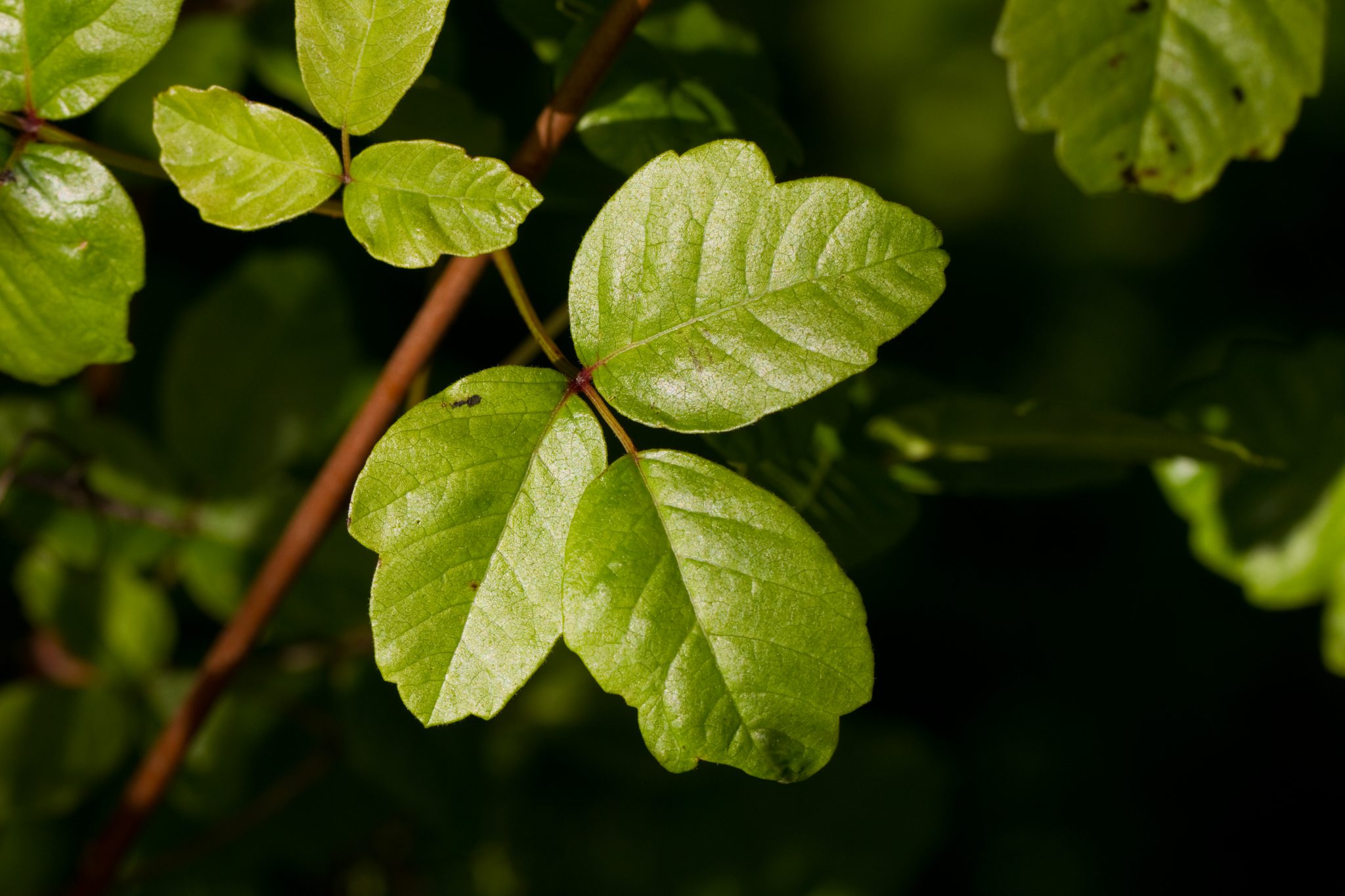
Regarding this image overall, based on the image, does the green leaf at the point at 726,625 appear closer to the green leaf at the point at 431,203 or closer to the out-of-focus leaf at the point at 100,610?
the green leaf at the point at 431,203

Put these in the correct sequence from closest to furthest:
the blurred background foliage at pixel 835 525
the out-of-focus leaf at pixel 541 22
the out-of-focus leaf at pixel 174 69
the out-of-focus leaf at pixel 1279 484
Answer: the out-of-focus leaf at pixel 541 22 < the blurred background foliage at pixel 835 525 < the out-of-focus leaf at pixel 174 69 < the out-of-focus leaf at pixel 1279 484

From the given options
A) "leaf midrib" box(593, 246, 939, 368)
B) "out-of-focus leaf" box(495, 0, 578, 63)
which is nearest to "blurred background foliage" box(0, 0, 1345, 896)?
"out-of-focus leaf" box(495, 0, 578, 63)

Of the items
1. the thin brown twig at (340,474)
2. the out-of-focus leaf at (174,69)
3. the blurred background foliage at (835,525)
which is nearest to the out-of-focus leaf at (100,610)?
the blurred background foliage at (835,525)

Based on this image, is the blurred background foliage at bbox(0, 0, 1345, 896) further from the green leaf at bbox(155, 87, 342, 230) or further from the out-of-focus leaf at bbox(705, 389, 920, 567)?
the green leaf at bbox(155, 87, 342, 230)

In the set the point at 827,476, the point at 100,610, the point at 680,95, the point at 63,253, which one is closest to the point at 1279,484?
the point at 827,476

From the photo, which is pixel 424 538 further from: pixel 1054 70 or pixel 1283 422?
pixel 1283 422
